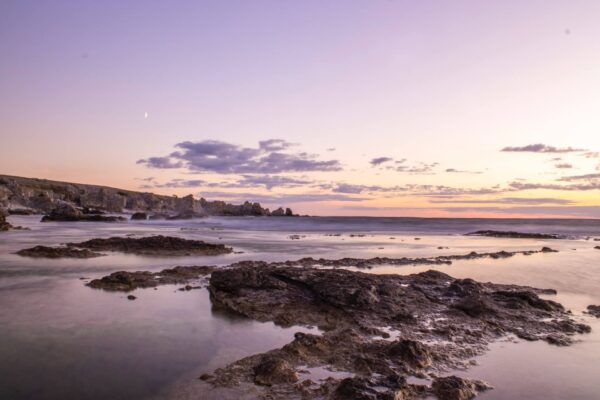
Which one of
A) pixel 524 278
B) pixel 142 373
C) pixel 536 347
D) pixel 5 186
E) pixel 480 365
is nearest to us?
pixel 142 373

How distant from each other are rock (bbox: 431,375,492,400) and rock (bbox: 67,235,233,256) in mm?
17387

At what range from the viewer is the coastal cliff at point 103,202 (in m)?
81.7

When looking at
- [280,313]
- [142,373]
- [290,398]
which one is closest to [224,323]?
[280,313]

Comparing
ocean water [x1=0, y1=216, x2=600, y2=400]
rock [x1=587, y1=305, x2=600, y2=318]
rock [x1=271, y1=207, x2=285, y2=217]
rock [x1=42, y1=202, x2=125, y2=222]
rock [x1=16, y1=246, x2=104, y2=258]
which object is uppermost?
rock [x1=271, y1=207, x2=285, y2=217]

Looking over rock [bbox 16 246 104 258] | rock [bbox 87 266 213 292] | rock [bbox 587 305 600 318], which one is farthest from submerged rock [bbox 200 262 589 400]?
rock [bbox 16 246 104 258]

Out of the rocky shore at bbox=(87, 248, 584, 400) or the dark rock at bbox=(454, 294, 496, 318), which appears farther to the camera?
the dark rock at bbox=(454, 294, 496, 318)

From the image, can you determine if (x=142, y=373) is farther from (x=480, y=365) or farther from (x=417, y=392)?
(x=480, y=365)

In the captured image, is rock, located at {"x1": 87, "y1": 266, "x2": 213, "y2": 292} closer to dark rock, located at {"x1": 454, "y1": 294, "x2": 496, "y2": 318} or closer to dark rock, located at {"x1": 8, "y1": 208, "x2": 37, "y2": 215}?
dark rock, located at {"x1": 454, "y1": 294, "x2": 496, "y2": 318}

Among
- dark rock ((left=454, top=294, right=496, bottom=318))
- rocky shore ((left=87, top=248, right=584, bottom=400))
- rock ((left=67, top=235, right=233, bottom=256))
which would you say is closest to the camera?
rocky shore ((left=87, top=248, right=584, bottom=400))

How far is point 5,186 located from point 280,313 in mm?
93093

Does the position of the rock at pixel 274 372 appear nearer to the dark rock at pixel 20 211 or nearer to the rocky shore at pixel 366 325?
the rocky shore at pixel 366 325

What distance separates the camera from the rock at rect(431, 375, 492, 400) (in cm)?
599

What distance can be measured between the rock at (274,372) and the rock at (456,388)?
203cm

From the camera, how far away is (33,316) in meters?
9.68
